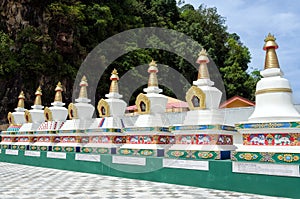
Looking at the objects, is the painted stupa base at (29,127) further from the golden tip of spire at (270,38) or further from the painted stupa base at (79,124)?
the golden tip of spire at (270,38)

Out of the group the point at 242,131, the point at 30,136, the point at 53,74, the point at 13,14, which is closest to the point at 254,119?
the point at 242,131

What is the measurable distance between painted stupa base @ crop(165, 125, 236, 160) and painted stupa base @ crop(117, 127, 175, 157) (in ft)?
2.11

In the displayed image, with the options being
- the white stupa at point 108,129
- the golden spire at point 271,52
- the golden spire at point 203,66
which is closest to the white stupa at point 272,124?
the golden spire at point 271,52

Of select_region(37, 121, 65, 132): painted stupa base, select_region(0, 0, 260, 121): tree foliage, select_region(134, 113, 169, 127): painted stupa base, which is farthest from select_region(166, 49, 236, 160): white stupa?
select_region(0, 0, 260, 121): tree foliage

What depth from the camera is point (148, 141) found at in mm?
8570

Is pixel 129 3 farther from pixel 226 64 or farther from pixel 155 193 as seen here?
pixel 155 193

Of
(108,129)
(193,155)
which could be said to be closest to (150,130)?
(193,155)

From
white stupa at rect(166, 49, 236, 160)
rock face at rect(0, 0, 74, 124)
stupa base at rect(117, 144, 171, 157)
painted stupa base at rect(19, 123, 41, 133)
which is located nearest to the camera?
white stupa at rect(166, 49, 236, 160)

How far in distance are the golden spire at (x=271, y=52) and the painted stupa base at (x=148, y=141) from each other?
10.6 feet

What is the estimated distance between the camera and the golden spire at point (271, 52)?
6.58 m

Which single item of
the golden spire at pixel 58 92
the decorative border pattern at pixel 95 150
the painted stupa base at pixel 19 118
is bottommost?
the decorative border pattern at pixel 95 150

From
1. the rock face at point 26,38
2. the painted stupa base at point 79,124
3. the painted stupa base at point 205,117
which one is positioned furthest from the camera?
the rock face at point 26,38

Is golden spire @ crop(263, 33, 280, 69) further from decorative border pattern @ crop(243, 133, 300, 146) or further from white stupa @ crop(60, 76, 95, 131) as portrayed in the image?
white stupa @ crop(60, 76, 95, 131)

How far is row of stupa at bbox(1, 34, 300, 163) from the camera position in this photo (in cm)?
614
